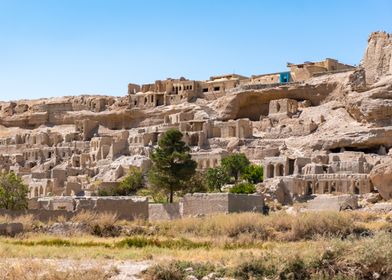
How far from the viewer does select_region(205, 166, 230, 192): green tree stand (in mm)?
43188

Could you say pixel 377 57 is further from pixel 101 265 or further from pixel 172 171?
pixel 101 265

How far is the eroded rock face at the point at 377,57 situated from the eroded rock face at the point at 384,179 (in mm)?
20357

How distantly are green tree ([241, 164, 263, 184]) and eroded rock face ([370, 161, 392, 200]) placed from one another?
9.92 metres

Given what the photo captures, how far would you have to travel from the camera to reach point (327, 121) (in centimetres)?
5456

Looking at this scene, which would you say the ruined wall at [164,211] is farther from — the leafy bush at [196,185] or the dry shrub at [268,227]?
the leafy bush at [196,185]

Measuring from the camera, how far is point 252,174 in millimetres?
46156

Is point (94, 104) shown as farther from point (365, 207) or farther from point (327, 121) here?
point (365, 207)

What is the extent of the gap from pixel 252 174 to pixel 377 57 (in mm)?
18699

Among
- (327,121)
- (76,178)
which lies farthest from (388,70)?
(76,178)

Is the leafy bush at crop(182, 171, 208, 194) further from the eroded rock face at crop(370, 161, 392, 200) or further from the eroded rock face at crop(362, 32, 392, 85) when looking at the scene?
the eroded rock face at crop(362, 32, 392, 85)

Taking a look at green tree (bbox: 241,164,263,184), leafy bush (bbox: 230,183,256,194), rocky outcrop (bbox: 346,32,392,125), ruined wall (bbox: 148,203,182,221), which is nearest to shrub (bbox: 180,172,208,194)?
leafy bush (bbox: 230,183,256,194)

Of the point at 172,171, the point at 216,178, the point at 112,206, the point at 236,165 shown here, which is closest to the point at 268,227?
the point at 112,206

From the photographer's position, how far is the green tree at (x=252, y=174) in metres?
46.0

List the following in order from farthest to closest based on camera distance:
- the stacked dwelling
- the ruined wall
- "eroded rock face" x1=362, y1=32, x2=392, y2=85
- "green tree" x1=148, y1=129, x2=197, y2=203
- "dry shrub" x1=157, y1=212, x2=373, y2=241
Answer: "eroded rock face" x1=362, y1=32, x2=392, y2=85, the stacked dwelling, "green tree" x1=148, y1=129, x2=197, y2=203, the ruined wall, "dry shrub" x1=157, y1=212, x2=373, y2=241
